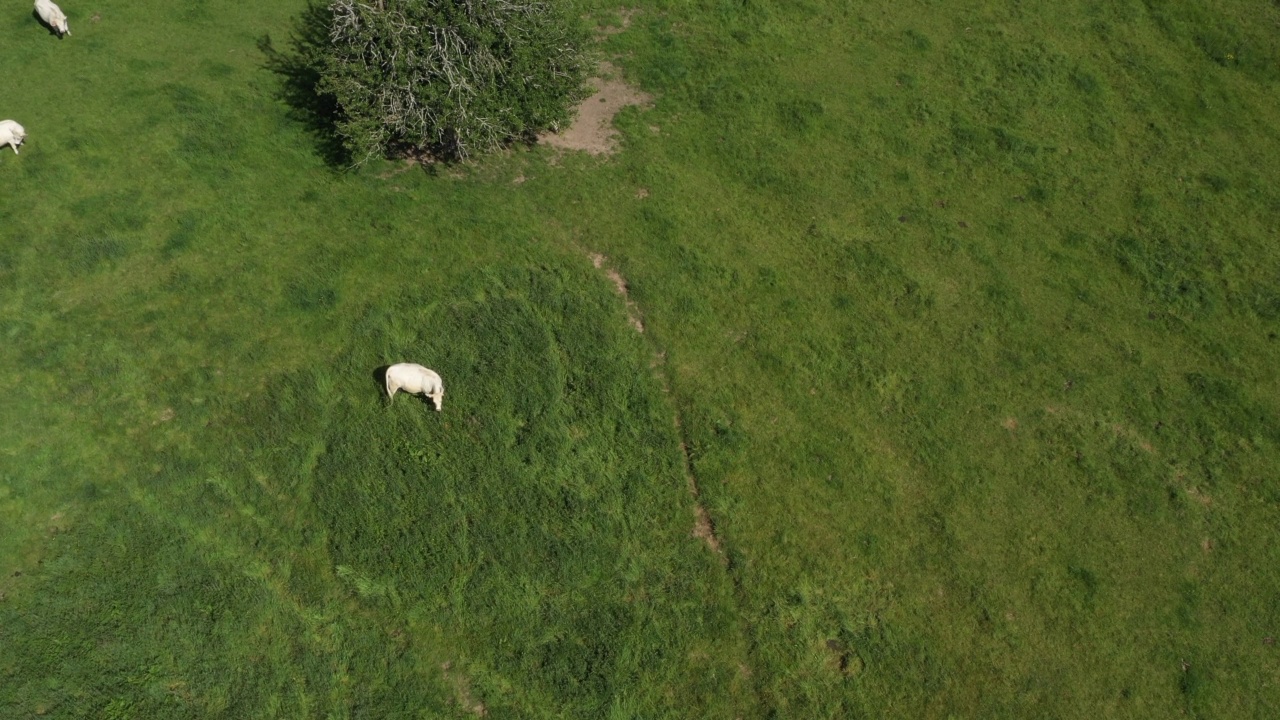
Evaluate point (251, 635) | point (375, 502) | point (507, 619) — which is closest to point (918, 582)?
point (507, 619)

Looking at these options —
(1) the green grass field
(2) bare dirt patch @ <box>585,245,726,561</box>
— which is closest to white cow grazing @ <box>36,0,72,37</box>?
(1) the green grass field

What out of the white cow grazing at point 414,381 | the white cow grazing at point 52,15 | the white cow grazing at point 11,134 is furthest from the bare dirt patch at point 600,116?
the white cow grazing at point 52,15

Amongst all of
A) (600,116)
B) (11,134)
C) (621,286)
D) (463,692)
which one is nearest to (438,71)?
(600,116)

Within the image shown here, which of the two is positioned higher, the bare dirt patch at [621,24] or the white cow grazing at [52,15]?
the white cow grazing at [52,15]

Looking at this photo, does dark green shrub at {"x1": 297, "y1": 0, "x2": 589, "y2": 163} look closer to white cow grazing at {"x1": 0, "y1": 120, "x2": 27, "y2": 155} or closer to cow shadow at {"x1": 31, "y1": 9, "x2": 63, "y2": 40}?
white cow grazing at {"x1": 0, "y1": 120, "x2": 27, "y2": 155}

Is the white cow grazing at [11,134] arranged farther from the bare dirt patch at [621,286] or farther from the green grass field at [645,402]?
the bare dirt patch at [621,286]

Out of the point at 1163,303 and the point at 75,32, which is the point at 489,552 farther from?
the point at 75,32
